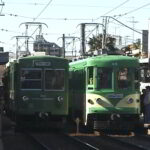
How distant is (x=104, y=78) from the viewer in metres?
22.2

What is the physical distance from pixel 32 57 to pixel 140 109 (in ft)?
15.8

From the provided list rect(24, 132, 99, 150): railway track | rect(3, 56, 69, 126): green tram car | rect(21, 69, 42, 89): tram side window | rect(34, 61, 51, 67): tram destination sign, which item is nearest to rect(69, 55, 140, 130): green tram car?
rect(3, 56, 69, 126): green tram car

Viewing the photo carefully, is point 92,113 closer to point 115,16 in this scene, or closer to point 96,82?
point 96,82

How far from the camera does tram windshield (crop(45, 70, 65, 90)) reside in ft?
76.6

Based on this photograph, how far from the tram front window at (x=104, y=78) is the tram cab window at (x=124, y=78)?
378mm

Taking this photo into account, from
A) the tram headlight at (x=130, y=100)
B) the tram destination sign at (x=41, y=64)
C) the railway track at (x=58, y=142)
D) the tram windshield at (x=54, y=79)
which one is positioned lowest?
the railway track at (x=58, y=142)

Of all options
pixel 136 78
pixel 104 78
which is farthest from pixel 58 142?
pixel 136 78

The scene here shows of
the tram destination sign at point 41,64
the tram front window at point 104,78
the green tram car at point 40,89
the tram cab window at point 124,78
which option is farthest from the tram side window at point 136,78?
the tram destination sign at point 41,64

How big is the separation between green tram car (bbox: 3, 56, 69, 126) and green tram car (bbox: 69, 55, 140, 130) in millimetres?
1286

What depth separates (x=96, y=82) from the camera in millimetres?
22047

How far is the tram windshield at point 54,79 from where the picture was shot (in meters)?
23.3

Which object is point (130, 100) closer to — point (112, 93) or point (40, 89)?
point (112, 93)

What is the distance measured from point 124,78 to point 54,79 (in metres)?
2.95

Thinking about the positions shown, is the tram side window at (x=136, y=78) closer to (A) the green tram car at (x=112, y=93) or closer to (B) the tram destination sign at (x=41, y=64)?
(A) the green tram car at (x=112, y=93)
